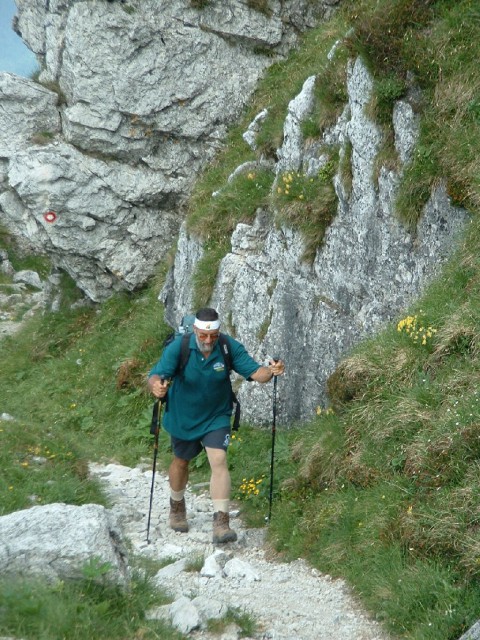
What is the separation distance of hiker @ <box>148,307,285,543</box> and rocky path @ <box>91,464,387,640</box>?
1.74ft

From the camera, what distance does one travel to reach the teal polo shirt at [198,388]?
8.72 m

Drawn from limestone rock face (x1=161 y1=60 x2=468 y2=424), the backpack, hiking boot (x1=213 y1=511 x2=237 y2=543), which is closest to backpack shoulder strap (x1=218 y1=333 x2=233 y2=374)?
the backpack

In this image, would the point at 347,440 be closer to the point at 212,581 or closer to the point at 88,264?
the point at 212,581

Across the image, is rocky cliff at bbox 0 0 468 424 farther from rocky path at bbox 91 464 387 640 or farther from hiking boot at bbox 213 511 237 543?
hiking boot at bbox 213 511 237 543

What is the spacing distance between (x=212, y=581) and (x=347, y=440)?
6.86ft

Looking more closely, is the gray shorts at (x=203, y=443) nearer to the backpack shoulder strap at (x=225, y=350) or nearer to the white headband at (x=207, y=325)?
the backpack shoulder strap at (x=225, y=350)

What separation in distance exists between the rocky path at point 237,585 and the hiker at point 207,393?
53 cm

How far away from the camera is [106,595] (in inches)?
236

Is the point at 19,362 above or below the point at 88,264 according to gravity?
below

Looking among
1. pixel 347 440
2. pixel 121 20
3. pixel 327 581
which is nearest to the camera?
pixel 327 581

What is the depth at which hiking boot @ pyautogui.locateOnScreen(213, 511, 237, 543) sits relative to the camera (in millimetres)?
8594

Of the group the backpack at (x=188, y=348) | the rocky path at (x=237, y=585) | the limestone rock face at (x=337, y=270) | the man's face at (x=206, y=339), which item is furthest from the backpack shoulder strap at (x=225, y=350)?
the limestone rock face at (x=337, y=270)

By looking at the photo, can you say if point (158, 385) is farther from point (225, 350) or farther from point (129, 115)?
point (129, 115)

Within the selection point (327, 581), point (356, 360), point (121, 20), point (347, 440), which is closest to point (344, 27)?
point (121, 20)
